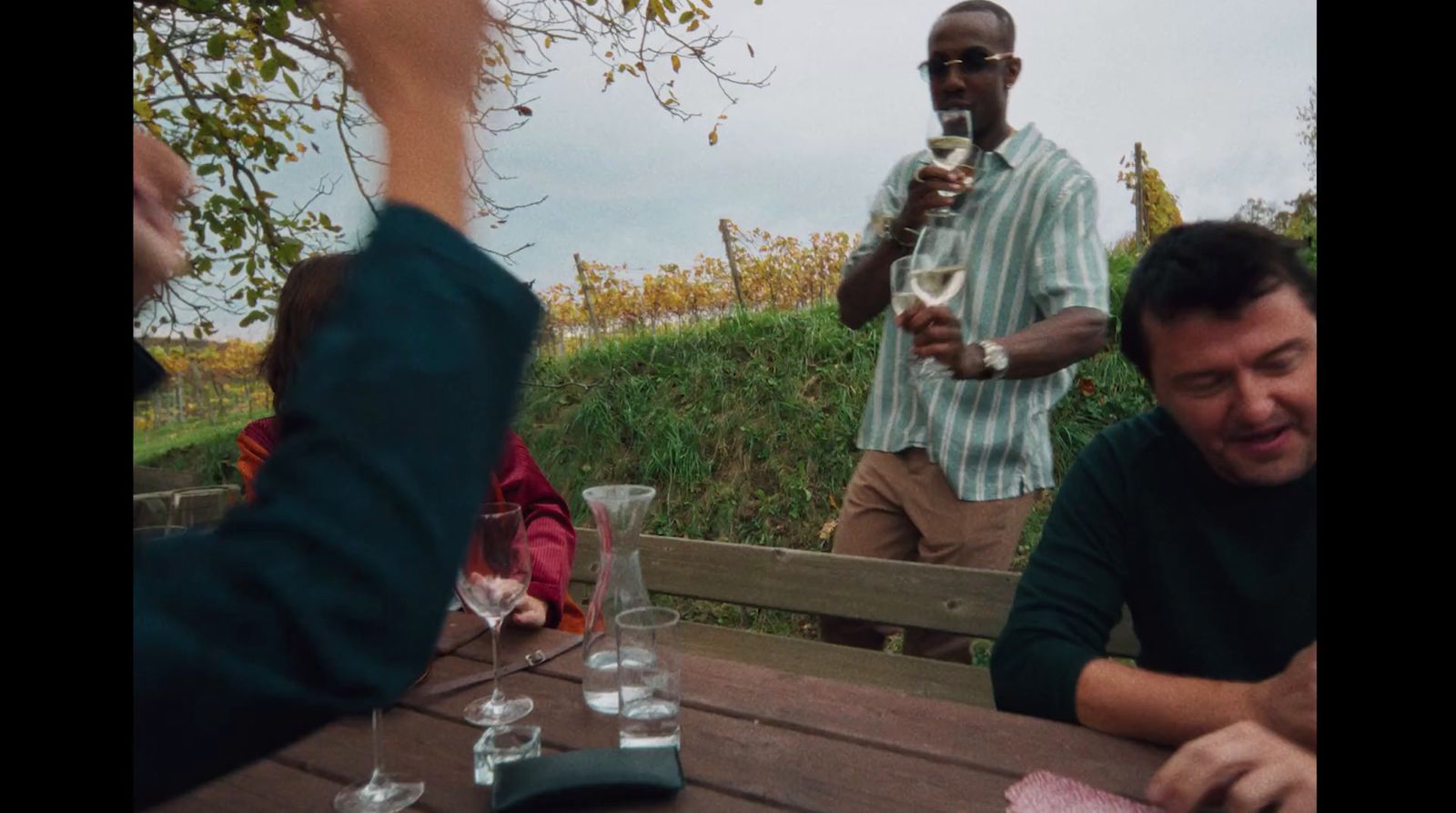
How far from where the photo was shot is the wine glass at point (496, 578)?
1440 mm

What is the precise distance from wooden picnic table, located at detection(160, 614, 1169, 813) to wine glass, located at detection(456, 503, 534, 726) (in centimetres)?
4

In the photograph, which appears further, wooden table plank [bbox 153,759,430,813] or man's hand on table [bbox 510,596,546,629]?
man's hand on table [bbox 510,596,546,629]

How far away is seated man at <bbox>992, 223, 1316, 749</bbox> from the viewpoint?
54.1 inches

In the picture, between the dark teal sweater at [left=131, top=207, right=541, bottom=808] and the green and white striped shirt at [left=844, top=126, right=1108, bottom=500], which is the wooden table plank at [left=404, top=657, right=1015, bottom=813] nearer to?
the dark teal sweater at [left=131, top=207, right=541, bottom=808]

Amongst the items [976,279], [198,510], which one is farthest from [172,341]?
[976,279]

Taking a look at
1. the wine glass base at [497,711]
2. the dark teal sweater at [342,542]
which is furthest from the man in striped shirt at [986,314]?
the dark teal sweater at [342,542]

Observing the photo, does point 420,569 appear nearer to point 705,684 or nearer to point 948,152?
point 705,684

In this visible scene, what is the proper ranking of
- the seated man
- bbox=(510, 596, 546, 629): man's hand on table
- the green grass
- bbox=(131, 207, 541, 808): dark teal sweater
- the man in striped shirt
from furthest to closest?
the green grass, the man in striped shirt, bbox=(510, 596, 546, 629): man's hand on table, the seated man, bbox=(131, 207, 541, 808): dark teal sweater

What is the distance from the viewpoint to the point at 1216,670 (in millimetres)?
1468

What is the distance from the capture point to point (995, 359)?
6.89ft

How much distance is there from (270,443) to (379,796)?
1.01 m

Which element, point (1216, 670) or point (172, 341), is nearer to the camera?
point (1216, 670)

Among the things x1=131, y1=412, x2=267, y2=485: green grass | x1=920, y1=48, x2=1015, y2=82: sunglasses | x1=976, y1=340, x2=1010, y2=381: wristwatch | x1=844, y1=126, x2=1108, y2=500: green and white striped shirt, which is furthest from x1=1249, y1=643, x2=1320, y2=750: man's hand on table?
x1=131, y1=412, x2=267, y2=485: green grass

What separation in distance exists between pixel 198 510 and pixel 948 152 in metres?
1.64
